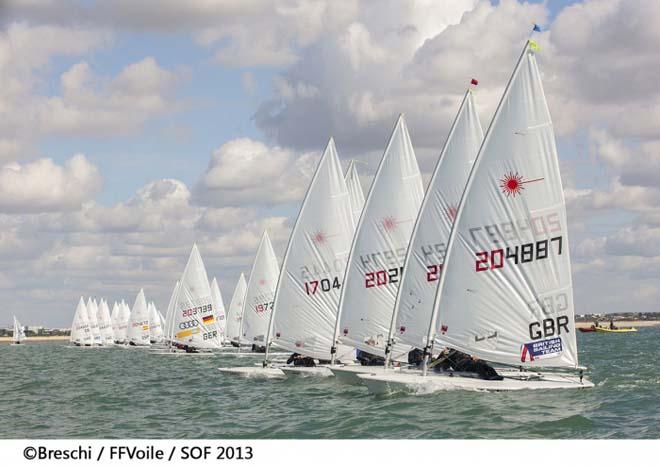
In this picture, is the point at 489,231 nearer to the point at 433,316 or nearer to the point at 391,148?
the point at 433,316

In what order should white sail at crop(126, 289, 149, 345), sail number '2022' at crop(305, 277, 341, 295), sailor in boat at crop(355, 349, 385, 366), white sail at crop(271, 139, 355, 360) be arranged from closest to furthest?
sailor in boat at crop(355, 349, 385, 366)
white sail at crop(271, 139, 355, 360)
sail number '2022' at crop(305, 277, 341, 295)
white sail at crop(126, 289, 149, 345)

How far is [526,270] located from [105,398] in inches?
743

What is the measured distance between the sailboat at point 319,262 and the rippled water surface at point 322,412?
272cm

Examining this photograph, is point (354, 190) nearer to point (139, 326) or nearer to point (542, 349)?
point (542, 349)

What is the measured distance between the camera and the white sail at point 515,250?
108ft

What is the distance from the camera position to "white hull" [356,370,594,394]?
32.8 meters

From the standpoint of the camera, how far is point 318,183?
46750 mm

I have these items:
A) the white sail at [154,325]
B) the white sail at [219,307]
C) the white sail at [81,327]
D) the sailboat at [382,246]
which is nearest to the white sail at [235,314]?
the white sail at [219,307]

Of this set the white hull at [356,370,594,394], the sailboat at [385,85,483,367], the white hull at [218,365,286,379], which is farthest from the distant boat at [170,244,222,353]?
the white hull at [356,370,594,394]

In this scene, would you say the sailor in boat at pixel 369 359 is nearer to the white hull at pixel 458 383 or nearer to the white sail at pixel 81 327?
the white hull at pixel 458 383

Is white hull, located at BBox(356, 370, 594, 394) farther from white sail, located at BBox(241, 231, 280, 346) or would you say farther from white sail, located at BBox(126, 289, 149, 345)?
white sail, located at BBox(126, 289, 149, 345)

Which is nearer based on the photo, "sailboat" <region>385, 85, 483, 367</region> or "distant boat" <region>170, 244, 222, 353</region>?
"sailboat" <region>385, 85, 483, 367</region>

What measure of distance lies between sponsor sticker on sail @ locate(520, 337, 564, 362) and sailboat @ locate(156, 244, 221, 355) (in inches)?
2053

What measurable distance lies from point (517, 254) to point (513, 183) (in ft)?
8.04
